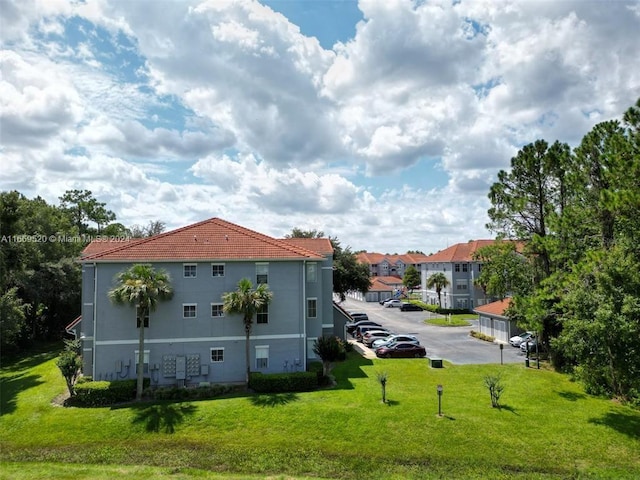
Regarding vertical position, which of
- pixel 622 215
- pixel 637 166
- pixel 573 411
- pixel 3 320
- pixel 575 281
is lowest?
pixel 573 411

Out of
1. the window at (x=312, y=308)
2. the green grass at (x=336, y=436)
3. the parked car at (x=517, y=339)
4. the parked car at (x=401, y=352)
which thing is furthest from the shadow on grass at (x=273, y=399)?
the parked car at (x=517, y=339)

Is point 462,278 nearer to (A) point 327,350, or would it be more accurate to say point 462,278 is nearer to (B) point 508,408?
(A) point 327,350

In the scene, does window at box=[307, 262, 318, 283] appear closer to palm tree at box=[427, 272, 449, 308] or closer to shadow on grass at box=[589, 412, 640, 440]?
shadow on grass at box=[589, 412, 640, 440]

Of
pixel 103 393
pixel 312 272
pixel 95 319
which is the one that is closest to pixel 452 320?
pixel 312 272

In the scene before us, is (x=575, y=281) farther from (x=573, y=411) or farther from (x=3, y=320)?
(x=3, y=320)

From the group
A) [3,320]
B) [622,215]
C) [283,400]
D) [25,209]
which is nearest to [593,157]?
[622,215]
